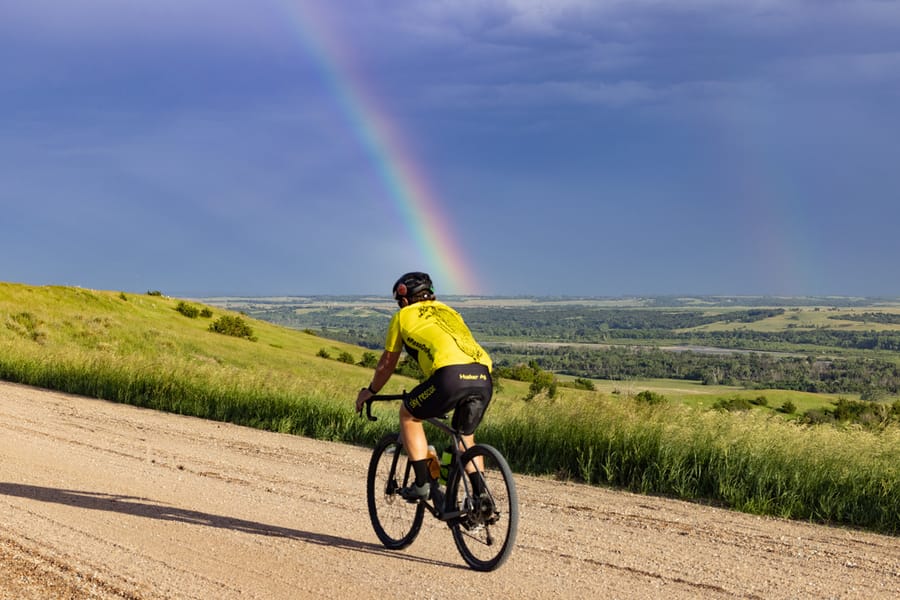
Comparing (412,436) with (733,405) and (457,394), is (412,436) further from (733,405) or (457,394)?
(733,405)

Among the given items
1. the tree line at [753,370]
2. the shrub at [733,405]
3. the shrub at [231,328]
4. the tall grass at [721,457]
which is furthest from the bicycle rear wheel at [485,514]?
the tree line at [753,370]

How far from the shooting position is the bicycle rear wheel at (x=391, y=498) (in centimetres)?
739

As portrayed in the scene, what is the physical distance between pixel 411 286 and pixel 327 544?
2482mm

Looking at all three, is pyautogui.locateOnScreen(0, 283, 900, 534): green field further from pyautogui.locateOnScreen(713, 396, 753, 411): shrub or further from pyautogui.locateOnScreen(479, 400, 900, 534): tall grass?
pyautogui.locateOnScreen(713, 396, 753, 411): shrub

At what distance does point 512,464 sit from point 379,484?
15.2 ft

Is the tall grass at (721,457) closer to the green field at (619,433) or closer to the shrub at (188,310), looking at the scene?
the green field at (619,433)

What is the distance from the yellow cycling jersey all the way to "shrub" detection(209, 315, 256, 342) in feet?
142

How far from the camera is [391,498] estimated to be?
7.61m

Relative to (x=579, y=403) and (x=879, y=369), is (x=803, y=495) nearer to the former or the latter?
(x=579, y=403)

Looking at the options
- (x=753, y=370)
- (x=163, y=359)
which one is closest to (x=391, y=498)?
(x=163, y=359)

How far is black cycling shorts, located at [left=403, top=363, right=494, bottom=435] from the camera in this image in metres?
6.46

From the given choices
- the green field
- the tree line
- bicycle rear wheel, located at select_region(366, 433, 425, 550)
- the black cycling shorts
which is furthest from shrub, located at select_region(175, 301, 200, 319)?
the black cycling shorts

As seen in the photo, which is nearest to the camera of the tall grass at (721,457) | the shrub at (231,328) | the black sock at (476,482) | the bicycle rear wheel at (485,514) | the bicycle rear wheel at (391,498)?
the bicycle rear wheel at (485,514)

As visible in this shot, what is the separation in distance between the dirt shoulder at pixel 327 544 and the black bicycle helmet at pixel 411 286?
7.35 feet
